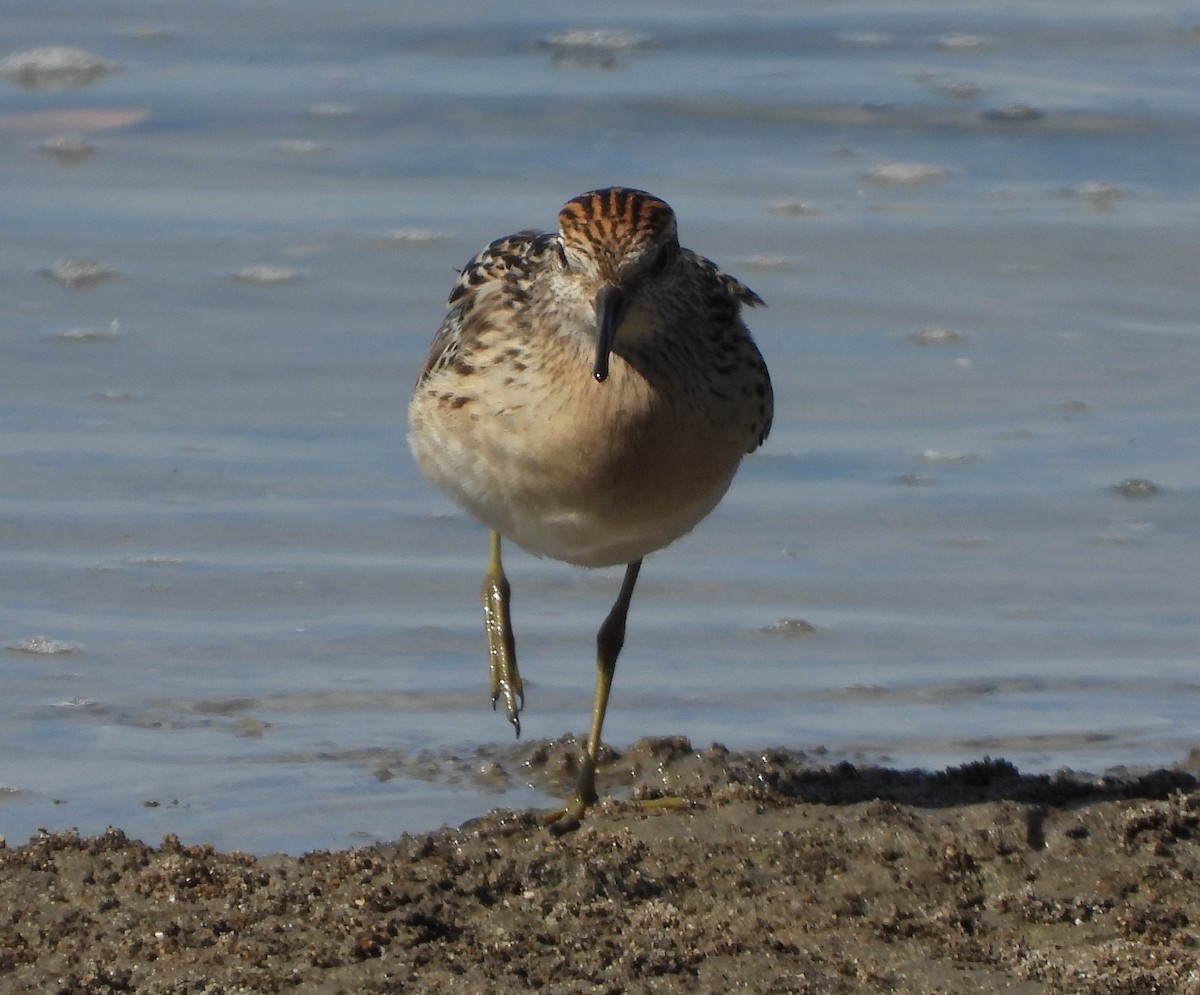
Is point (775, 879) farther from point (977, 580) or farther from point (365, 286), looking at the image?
point (365, 286)

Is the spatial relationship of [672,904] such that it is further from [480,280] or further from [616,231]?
[480,280]

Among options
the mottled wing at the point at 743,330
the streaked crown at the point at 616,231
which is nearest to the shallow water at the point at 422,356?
the mottled wing at the point at 743,330

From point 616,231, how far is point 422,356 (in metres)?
4.56

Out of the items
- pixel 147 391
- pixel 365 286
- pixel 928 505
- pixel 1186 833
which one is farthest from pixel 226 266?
pixel 1186 833

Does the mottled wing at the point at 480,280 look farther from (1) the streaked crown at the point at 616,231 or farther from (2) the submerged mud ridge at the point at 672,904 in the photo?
→ (2) the submerged mud ridge at the point at 672,904

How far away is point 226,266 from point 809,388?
3234 millimetres

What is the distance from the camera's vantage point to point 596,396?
6289 mm

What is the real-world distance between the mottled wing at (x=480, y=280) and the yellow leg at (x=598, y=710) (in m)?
0.90

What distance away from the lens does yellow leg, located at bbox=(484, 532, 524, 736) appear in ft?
24.3

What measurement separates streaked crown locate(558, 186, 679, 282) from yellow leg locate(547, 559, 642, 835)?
1327mm

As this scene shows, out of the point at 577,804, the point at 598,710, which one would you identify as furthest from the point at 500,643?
the point at 577,804

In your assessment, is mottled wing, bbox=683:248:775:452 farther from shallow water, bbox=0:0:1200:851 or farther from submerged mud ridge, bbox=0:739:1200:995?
submerged mud ridge, bbox=0:739:1200:995

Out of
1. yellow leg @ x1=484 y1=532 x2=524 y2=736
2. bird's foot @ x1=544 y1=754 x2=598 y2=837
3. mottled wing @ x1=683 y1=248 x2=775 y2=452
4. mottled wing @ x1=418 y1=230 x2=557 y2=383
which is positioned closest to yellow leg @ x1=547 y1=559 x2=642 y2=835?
bird's foot @ x1=544 y1=754 x2=598 y2=837

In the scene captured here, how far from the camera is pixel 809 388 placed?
33.7 ft
